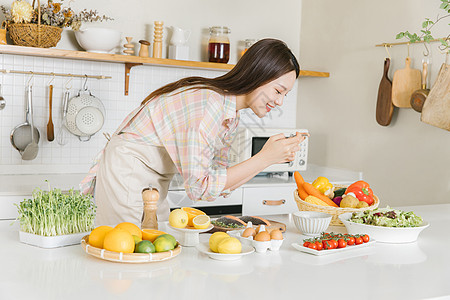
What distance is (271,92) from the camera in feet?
6.02

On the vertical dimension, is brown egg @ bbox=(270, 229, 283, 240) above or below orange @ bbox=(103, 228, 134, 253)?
below

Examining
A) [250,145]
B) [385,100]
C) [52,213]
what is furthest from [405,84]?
[52,213]

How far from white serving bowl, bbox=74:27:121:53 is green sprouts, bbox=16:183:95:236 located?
5.87 feet

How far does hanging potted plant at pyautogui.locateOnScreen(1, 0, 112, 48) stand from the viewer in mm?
2846

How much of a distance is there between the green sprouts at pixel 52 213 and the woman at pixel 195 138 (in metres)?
0.36

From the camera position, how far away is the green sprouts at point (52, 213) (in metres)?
1.41

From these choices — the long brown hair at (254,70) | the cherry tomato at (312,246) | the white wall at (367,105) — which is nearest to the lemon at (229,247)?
the cherry tomato at (312,246)

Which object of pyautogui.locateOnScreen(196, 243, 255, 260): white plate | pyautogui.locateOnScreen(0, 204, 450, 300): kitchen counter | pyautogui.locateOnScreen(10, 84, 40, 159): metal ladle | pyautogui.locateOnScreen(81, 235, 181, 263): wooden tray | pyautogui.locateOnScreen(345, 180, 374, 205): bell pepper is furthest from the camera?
pyautogui.locateOnScreen(10, 84, 40, 159): metal ladle

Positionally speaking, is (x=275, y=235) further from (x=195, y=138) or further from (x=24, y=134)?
(x=24, y=134)

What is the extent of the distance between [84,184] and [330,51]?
7.31 ft

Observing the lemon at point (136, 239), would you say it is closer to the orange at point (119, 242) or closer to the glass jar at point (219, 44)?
the orange at point (119, 242)

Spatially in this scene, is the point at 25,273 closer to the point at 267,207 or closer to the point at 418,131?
the point at 267,207

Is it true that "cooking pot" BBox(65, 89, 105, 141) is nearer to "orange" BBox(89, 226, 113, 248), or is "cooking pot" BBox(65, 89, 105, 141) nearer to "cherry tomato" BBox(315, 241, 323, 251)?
"orange" BBox(89, 226, 113, 248)

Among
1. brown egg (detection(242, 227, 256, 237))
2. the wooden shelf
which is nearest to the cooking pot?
the wooden shelf
